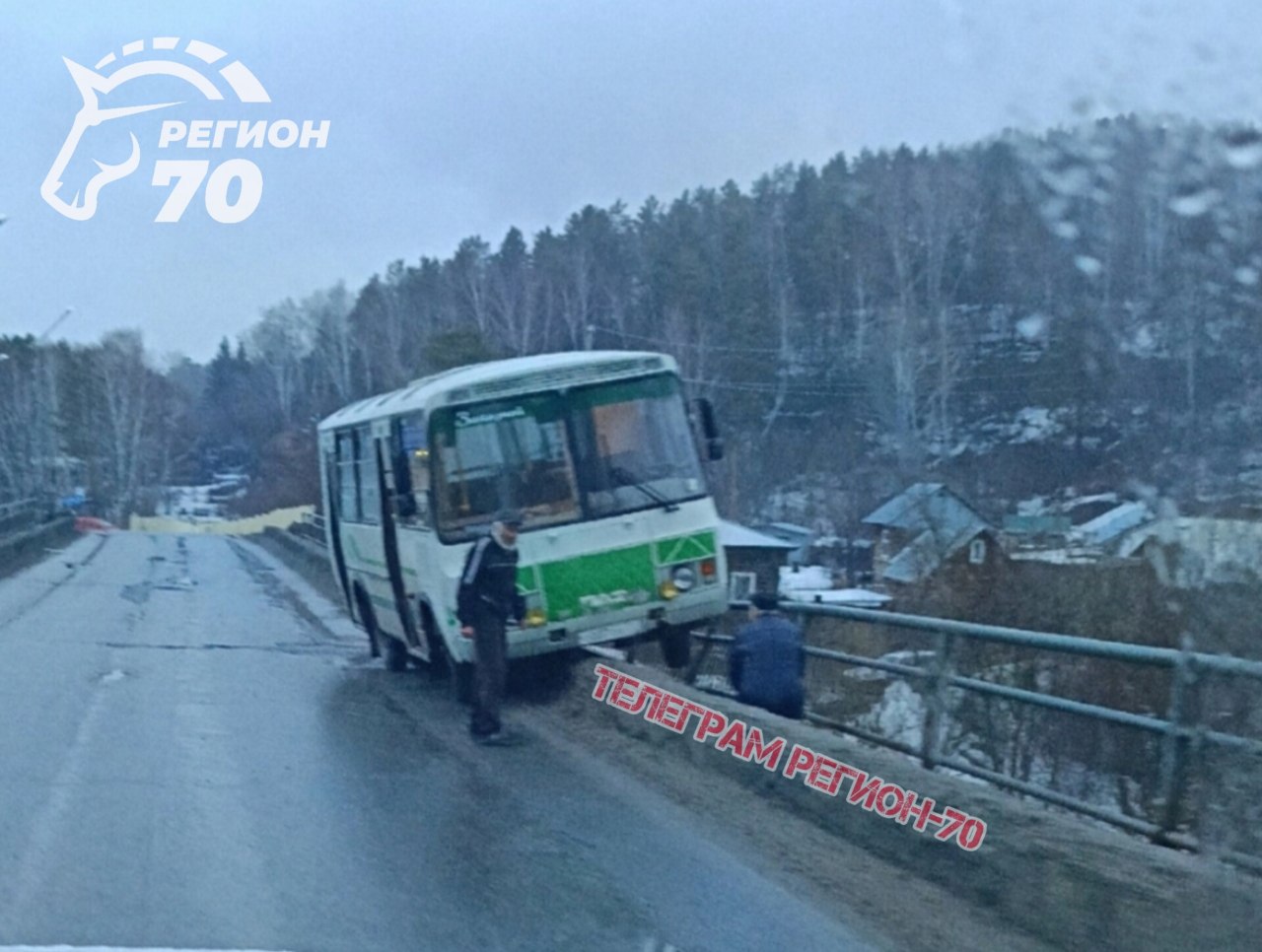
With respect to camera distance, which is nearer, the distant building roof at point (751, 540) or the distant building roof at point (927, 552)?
the distant building roof at point (927, 552)

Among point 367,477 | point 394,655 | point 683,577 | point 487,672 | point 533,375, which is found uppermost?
point 533,375

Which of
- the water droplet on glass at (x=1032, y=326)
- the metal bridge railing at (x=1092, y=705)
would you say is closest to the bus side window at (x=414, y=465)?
the metal bridge railing at (x=1092, y=705)

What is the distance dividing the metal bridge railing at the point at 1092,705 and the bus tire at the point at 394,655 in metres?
7.06

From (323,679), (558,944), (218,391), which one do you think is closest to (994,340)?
(323,679)

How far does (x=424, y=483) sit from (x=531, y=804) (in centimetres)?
476

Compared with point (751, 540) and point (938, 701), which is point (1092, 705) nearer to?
point (938, 701)

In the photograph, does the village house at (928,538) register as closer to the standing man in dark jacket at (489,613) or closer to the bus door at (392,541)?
the bus door at (392,541)

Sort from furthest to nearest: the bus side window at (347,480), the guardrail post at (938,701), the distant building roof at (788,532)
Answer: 1. the distant building roof at (788,532)
2. the bus side window at (347,480)
3. the guardrail post at (938,701)

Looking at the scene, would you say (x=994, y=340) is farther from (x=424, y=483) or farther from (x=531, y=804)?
(x=531, y=804)

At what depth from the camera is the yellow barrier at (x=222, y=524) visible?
240 feet

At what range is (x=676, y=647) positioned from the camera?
14.6 m

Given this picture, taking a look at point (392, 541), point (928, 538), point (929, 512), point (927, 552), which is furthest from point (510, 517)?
point (929, 512)

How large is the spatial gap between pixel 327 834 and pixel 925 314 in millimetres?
18391

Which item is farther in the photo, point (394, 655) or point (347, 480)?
point (347, 480)
